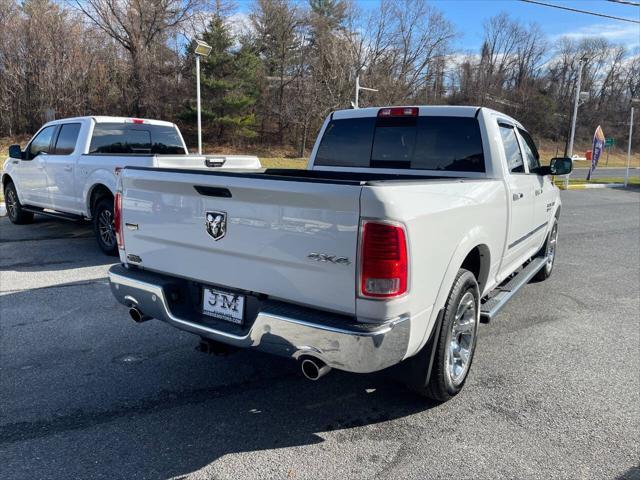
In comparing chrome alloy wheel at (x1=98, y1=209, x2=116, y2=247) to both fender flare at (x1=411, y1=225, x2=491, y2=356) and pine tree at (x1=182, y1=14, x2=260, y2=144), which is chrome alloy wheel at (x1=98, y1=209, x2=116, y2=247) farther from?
pine tree at (x1=182, y1=14, x2=260, y2=144)

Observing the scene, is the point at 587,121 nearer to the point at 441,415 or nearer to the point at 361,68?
the point at 361,68

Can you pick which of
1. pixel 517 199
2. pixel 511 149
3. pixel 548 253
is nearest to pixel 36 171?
pixel 511 149

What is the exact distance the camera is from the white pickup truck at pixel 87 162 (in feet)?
23.8

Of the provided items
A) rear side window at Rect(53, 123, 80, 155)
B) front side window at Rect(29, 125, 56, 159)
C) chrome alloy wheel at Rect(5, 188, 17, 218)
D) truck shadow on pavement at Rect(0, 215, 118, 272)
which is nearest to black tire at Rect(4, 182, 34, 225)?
chrome alloy wheel at Rect(5, 188, 17, 218)

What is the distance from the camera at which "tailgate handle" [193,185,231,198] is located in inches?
111

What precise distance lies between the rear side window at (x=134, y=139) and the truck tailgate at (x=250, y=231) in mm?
5192

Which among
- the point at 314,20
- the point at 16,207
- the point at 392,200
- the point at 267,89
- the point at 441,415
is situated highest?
the point at 314,20

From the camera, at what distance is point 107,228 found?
733 centimetres

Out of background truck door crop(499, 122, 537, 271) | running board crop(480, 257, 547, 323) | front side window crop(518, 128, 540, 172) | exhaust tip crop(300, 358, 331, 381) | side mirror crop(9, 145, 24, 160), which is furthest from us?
side mirror crop(9, 145, 24, 160)

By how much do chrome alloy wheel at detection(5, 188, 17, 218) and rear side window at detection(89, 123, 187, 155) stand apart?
10.5ft

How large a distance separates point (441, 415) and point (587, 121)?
90313 millimetres

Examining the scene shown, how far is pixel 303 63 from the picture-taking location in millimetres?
44656

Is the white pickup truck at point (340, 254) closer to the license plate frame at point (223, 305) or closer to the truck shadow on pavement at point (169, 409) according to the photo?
the license plate frame at point (223, 305)

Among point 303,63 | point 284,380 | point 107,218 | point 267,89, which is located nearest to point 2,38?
point 267,89
